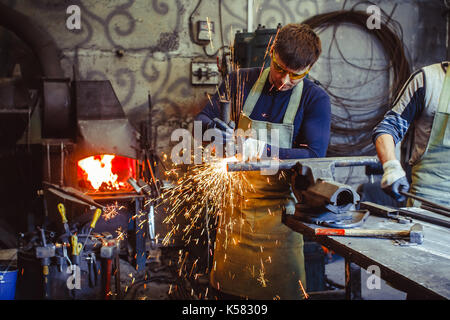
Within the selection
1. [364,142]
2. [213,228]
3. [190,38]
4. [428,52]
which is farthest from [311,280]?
[428,52]

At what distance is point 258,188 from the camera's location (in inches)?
90.4

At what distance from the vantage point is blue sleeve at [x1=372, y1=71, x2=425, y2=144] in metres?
2.21

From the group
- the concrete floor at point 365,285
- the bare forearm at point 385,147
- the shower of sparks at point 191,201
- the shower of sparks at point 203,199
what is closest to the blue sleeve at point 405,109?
the bare forearm at point 385,147

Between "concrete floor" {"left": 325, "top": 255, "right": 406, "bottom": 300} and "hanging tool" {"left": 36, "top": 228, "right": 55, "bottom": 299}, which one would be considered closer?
"hanging tool" {"left": 36, "top": 228, "right": 55, "bottom": 299}

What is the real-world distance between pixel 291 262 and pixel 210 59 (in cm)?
286

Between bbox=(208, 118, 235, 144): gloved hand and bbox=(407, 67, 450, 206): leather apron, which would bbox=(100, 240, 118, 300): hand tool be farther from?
bbox=(407, 67, 450, 206): leather apron

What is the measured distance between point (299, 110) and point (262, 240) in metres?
0.84

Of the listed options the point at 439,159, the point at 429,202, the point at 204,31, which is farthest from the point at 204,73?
the point at 429,202

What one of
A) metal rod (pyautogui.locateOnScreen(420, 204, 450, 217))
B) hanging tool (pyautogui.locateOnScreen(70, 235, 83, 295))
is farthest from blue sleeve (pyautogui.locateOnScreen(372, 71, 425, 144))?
hanging tool (pyautogui.locateOnScreen(70, 235, 83, 295))

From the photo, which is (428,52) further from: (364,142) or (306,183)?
(306,183)

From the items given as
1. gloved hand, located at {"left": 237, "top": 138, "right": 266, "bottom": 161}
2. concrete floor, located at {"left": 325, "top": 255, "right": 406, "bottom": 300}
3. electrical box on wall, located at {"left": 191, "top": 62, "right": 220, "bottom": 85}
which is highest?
electrical box on wall, located at {"left": 191, "top": 62, "right": 220, "bottom": 85}

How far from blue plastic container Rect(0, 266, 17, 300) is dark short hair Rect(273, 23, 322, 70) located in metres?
2.45

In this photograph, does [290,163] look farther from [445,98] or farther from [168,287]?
[168,287]

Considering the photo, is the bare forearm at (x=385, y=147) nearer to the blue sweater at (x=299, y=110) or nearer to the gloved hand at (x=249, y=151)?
the blue sweater at (x=299, y=110)
